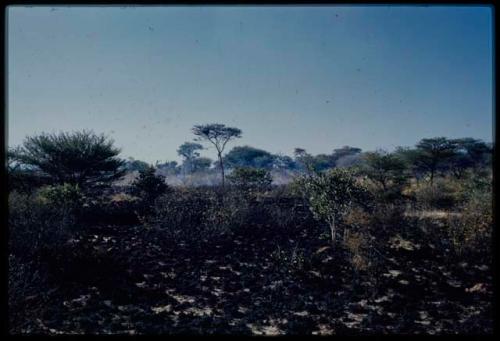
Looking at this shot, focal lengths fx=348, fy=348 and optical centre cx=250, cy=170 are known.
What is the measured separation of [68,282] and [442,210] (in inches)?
563

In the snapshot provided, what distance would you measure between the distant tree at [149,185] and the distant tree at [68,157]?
2.53m

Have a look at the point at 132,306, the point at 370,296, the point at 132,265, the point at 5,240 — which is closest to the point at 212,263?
the point at 132,265

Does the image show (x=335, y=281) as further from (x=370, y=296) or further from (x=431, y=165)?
(x=431, y=165)

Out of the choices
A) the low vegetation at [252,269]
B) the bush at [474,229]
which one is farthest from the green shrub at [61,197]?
the bush at [474,229]

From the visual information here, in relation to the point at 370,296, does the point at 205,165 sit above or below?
above

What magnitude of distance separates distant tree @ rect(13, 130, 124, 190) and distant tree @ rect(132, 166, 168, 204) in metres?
2.53

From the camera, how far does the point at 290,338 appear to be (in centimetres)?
487

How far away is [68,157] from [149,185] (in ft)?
13.7

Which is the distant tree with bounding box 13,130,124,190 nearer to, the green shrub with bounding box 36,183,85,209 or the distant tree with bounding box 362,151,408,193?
the green shrub with bounding box 36,183,85,209

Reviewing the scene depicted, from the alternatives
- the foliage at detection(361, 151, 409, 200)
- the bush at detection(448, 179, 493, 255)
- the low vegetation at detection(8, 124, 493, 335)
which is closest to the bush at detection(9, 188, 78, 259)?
the low vegetation at detection(8, 124, 493, 335)

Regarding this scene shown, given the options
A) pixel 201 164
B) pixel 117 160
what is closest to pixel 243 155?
pixel 201 164

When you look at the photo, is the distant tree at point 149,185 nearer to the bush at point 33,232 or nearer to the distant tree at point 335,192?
the bush at point 33,232

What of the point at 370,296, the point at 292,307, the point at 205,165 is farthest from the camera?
the point at 205,165

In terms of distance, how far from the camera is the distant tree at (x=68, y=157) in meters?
16.2
